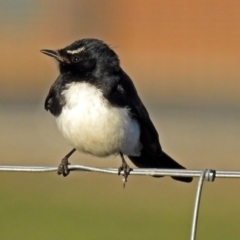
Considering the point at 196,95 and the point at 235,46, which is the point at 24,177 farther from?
the point at 235,46

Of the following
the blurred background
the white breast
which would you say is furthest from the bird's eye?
the blurred background

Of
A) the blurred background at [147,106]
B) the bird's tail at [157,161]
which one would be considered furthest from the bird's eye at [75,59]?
the blurred background at [147,106]

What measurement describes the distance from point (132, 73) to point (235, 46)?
3362 millimetres

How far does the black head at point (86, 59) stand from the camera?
20.4ft

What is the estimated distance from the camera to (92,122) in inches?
228

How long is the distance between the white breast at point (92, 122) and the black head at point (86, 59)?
217 millimetres

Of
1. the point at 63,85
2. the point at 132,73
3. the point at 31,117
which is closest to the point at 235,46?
the point at 132,73

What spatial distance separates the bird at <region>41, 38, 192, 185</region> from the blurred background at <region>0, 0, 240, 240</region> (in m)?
6.93

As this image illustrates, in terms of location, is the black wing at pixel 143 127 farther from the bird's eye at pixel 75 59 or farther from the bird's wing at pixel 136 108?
the bird's eye at pixel 75 59

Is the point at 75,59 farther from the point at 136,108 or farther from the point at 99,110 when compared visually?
the point at 99,110

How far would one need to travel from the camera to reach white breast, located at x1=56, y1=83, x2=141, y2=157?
19.0ft

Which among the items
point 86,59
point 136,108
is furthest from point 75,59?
point 136,108

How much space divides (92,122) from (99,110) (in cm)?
9

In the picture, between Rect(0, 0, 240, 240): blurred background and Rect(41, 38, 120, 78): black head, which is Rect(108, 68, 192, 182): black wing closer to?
Rect(41, 38, 120, 78): black head
